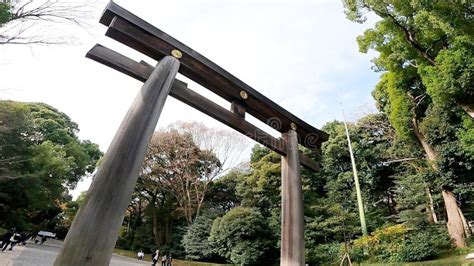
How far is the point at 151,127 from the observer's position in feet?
8.36

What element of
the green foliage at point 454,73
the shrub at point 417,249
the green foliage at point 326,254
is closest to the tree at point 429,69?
the green foliage at point 454,73

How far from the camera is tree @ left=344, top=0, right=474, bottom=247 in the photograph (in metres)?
8.46

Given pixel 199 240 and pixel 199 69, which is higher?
pixel 199 69

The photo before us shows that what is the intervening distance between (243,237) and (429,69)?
12.6 meters

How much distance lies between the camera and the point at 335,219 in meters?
15.5

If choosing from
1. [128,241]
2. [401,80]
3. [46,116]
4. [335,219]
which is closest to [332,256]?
[335,219]

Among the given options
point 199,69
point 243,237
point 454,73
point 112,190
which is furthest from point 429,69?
point 243,237

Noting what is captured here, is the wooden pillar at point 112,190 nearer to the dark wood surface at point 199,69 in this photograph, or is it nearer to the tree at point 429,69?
the dark wood surface at point 199,69

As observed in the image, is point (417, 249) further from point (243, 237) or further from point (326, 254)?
point (243, 237)

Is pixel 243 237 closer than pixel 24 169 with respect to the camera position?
Yes

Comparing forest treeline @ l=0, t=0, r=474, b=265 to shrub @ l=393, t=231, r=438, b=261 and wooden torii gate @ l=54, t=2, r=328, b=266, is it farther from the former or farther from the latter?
wooden torii gate @ l=54, t=2, r=328, b=266

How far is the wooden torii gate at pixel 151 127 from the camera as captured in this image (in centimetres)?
201

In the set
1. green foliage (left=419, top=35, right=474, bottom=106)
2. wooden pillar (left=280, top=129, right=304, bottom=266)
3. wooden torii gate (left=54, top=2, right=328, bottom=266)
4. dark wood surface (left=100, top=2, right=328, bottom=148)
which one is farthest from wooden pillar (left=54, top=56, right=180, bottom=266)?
green foliage (left=419, top=35, right=474, bottom=106)

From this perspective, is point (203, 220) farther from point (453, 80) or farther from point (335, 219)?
point (453, 80)
